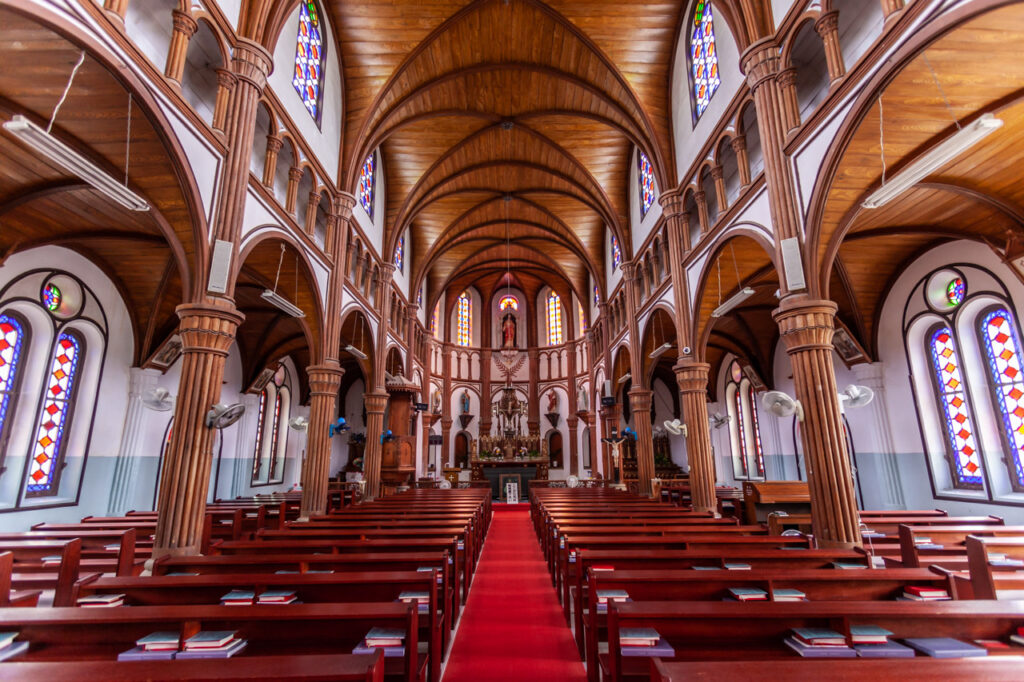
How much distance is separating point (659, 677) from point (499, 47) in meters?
15.5

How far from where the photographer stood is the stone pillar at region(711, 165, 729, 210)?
34.9 feet

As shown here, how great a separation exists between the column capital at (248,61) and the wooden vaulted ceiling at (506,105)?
5028mm

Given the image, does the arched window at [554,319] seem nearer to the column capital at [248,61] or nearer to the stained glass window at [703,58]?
the stained glass window at [703,58]

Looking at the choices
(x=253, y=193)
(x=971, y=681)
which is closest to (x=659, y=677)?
(x=971, y=681)

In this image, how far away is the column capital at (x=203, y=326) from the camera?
714 cm

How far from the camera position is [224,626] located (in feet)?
11.1

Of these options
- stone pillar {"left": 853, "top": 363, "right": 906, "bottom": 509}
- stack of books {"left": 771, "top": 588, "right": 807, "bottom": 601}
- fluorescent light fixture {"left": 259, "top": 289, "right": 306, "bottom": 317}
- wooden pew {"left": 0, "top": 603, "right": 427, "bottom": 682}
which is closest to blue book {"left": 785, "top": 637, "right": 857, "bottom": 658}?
stack of books {"left": 771, "top": 588, "right": 807, "bottom": 601}

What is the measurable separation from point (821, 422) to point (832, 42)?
5.57m

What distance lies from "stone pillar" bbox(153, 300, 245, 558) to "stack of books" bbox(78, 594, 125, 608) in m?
2.60

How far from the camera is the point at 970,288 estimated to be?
413 inches

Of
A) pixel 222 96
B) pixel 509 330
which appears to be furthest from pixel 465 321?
pixel 222 96

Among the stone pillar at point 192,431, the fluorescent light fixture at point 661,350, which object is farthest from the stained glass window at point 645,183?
the stone pillar at point 192,431

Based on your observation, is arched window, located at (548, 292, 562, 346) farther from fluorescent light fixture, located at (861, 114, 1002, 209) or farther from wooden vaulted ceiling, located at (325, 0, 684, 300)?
fluorescent light fixture, located at (861, 114, 1002, 209)

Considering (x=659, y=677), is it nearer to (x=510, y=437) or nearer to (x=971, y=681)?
(x=971, y=681)
